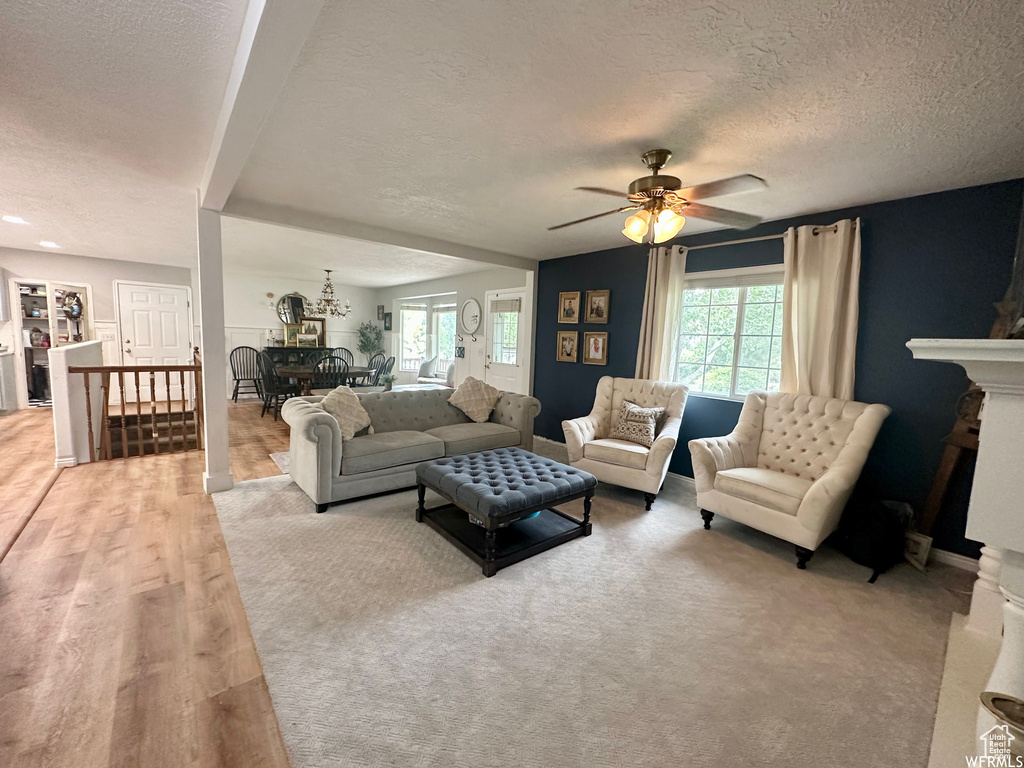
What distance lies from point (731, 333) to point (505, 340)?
125 inches

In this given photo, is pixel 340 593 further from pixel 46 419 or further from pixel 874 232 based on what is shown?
pixel 46 419

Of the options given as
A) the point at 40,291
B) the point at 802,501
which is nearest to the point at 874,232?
the point at 802,501

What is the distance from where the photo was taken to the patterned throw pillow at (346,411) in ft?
10.5

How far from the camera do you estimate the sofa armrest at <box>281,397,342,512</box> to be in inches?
113

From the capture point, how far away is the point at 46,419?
17.1 ft

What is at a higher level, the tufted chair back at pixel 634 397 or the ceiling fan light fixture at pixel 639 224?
the ceiling fan light fixture at pixel 639 224

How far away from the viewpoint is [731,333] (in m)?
3.76

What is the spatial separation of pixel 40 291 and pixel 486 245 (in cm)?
648

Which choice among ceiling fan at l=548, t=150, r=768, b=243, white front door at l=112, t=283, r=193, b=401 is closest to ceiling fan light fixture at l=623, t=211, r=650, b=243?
ceiling fan at l=548, t=150, r=768, b=243

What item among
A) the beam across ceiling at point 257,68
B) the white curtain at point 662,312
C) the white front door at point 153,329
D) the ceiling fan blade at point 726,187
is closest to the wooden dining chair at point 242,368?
the white front door at point 153,329

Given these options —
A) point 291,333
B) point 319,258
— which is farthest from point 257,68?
point 291,333

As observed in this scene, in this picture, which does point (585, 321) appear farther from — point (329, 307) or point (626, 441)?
A: point (329, 307)

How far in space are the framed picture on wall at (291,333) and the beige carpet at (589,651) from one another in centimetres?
578

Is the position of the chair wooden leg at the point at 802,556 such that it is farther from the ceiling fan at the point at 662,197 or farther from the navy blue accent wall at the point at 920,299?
the ceiling fan at the point at 662,197
